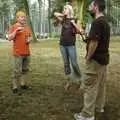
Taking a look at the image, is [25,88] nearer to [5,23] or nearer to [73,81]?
[73,81]

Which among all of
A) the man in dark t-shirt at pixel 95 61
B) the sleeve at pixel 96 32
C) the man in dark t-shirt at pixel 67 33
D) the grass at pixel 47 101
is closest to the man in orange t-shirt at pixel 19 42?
the grass at pixel 47 101

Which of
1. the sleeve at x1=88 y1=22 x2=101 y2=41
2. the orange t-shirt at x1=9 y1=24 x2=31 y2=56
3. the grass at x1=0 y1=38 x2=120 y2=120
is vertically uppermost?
the sleeve at x1=88 y1=22 x2=101 y2=41

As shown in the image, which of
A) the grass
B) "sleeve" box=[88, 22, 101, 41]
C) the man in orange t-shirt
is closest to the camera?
"sleeve" box=[88, 22, 101, 41]

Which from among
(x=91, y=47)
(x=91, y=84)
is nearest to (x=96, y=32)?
(x=91, y=47)

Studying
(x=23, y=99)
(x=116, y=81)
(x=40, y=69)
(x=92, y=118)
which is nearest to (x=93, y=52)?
(x=92, y=118)

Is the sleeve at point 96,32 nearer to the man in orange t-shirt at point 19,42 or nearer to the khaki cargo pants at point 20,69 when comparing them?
the man in orange t-shirt at point 19,42

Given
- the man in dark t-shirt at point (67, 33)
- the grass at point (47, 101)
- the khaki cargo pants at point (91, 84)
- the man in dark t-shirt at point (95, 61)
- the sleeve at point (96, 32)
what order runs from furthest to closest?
the man in dark t-shirt at point (67, 33)
the grass at point (47, 101)
the khaki cargo pants at point (91, 84)
the man in dark t-shirt at point (95, 61)
the sleeve at point (96, 32)

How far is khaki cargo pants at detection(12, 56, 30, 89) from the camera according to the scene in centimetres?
999

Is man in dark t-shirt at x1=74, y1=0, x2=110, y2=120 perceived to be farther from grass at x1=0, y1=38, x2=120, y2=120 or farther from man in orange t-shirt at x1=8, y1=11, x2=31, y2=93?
man in orange t-shirt at x1=8, y1=11, x2=31, y2=93

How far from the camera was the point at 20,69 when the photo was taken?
10086 mm

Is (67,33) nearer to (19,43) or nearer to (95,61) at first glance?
(19,43)

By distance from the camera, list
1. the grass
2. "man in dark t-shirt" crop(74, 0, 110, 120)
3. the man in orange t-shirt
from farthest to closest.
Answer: the man in orange t-shirt < the grass < "man in dark t-shirt" crop(74, 0, 110, 120)

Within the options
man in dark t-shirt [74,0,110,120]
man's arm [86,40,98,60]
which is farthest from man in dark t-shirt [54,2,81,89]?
man's arm [86,40,98,60]

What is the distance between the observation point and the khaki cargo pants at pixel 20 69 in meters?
9.99
